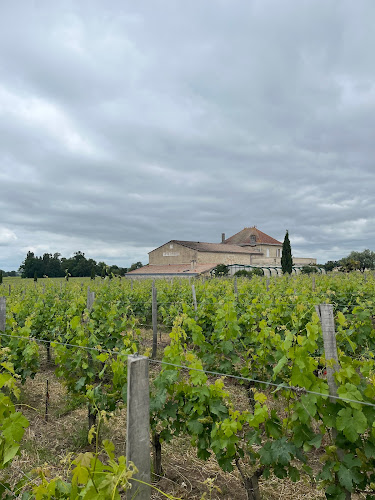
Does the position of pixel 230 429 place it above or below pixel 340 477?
above

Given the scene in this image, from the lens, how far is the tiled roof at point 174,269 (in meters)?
35.1

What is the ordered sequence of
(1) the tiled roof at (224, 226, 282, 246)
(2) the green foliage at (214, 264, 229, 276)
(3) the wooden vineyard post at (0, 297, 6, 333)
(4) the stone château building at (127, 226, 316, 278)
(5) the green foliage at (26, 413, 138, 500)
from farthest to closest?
1. (1) the tiled roof at (224, 226, 282, 246)
2. (4) the stone château building at (127, 226, 316, 278)
3. (2) the green foliage at (214, 264, 229, 276)
4. (3) the wooden vineyard post at (0, 297, 6, 333)
5. (5) the green foliage at (26, 413, 138, 500)

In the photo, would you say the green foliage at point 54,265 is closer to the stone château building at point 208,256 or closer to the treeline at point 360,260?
the stone château building at point 208,256

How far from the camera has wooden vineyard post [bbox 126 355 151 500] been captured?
1864 mm

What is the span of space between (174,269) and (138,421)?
35.9 m

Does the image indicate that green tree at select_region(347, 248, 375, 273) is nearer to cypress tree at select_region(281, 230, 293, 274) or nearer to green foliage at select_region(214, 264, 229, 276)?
cypress tree at select_region(281, 230, 293, 274)

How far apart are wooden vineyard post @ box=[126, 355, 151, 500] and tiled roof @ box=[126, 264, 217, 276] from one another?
31799 millimetres

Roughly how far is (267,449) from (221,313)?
1.80 metres

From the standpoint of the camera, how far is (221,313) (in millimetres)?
4172

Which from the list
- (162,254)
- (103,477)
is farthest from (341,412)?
(162,254)

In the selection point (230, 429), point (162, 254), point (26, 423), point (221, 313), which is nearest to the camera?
point (26, 423)

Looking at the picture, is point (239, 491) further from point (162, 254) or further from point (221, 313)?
point (162, 254)

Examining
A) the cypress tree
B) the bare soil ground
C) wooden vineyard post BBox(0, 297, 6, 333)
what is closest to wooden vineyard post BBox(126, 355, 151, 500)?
the bare soil ground

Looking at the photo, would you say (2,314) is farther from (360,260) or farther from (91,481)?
(360,260)
